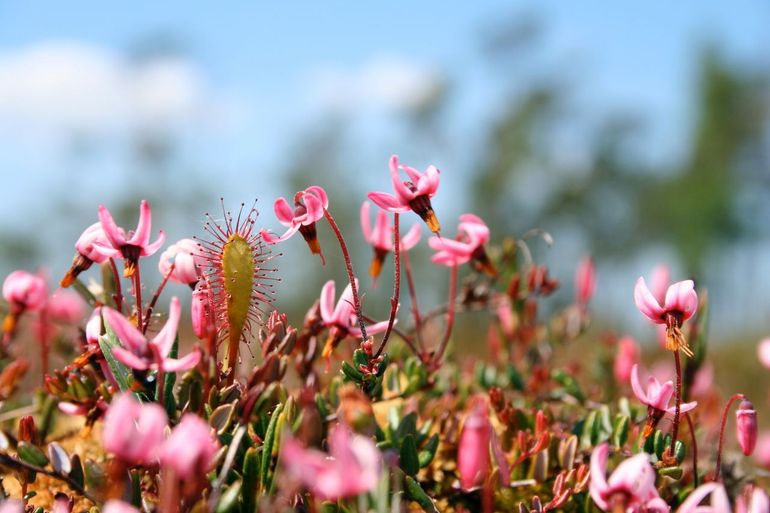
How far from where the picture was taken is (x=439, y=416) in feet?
5.93

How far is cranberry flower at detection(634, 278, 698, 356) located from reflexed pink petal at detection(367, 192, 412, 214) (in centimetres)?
41

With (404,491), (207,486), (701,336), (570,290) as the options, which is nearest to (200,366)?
(207,486)

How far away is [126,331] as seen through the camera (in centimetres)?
105

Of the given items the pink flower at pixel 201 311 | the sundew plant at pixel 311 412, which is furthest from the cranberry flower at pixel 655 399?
the pink flower at pixel 201 311

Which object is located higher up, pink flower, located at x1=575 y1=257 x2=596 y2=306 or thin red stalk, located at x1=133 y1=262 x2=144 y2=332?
pink flower, located at x1=575 y1=257 x2=596 y2=306

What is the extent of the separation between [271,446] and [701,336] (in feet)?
3.53

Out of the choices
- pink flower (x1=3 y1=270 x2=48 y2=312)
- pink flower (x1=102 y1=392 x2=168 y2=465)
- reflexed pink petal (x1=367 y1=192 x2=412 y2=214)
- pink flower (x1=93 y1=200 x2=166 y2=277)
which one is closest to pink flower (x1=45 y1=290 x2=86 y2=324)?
pink flower (x1=3 y1=270 x2=48 y2=312)

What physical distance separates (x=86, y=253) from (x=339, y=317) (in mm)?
474

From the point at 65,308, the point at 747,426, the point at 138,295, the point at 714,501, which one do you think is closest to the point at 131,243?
the point at 138,295

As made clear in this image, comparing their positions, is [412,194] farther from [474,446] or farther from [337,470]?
[337,470]

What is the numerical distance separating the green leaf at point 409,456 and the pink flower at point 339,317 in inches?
8.4

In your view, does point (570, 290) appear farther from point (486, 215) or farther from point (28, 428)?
point (28, 428)

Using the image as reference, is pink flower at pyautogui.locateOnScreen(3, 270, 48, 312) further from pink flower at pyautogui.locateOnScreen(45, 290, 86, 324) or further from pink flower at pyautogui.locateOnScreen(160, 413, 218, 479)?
pink flower at pyautogui.locateOnScreen(160, 413, 218, 479)

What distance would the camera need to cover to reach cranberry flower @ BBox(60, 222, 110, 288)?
4.70 feet
